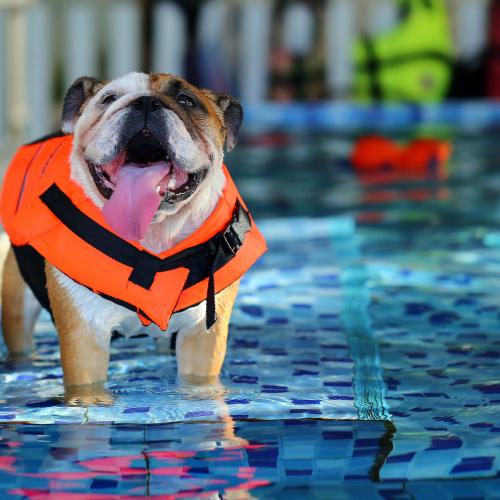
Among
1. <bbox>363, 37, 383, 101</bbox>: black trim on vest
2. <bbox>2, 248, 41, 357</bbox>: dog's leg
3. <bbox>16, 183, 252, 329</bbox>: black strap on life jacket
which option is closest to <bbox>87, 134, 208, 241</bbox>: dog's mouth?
<bbox>16, 183, 252, 329</bbox>: black strap on life jacket

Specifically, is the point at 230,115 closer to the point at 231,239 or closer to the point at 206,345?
the point at 231,239

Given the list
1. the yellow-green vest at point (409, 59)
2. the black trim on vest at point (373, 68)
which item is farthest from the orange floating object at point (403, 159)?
the black trim on vest at point (373, 68)

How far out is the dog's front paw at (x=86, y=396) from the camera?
11.9 feet

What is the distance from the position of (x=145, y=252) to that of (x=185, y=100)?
1.44 feet

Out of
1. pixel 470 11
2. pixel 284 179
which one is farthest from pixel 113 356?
pixel 470 11

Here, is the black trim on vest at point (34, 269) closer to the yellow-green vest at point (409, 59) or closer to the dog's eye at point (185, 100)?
the dog's eye at point (185, 100)

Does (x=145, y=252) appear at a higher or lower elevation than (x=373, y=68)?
lower

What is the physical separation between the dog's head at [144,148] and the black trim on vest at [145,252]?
84 mm

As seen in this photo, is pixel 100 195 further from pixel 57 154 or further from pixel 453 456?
pixel 453 456

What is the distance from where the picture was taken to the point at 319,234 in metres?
6.66

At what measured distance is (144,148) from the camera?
3.43 meters

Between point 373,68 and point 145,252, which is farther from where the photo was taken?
point 373,68

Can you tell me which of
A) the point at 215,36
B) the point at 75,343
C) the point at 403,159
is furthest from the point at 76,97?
the point at 215,36

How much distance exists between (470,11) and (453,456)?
10147mm
